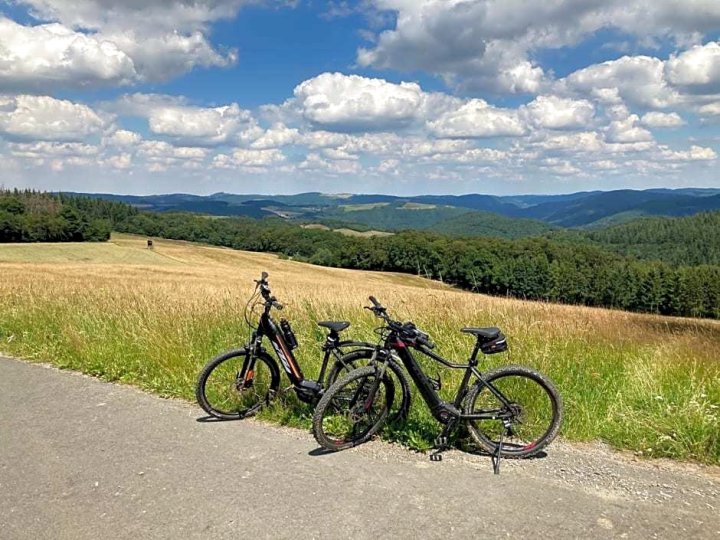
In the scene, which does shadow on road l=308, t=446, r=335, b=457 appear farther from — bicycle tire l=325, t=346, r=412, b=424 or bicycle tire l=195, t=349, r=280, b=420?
bicycle tire l=195, t=349, r=280, b=420

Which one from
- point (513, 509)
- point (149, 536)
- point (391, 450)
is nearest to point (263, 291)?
point (391, 450)

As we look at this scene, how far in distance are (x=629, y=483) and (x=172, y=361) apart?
221 inches

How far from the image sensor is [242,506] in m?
3.88

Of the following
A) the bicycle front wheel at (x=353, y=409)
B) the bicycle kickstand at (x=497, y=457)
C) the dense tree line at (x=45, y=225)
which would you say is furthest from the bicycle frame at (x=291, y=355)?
the dense tree line at (x=45, y=225)

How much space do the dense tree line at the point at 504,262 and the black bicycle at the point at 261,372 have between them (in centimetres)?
3086

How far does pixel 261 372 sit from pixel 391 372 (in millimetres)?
1619

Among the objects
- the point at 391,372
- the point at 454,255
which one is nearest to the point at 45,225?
the point at 454,255

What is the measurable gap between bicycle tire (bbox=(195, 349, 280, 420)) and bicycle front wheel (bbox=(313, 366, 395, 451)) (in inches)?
39.5

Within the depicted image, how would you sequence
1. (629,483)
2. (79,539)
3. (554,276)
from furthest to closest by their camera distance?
(554,276) < (629,483) < (79,539)

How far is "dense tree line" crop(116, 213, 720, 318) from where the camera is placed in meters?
67.9

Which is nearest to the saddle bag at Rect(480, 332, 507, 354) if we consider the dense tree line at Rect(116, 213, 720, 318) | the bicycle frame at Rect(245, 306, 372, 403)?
the bicycle frame at Rect(245, 306, 372, 403)

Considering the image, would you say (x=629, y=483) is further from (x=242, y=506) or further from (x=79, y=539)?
(x=79, y=539)

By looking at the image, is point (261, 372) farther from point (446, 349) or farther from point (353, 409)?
point (446, 349)

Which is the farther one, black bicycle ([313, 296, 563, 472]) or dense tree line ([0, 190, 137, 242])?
dense tree line ([0, 190, 137, 242])
